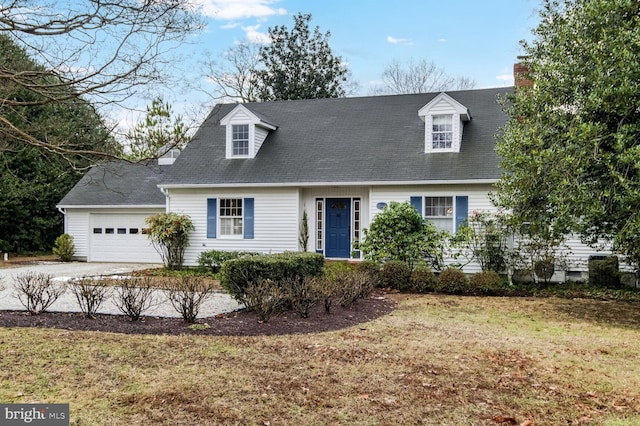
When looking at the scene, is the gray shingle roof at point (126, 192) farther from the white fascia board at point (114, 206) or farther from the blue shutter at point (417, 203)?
the blue shutter at point (417, 203)

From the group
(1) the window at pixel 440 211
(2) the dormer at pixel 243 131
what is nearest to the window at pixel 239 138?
(2) the dormer at pixel 243 131

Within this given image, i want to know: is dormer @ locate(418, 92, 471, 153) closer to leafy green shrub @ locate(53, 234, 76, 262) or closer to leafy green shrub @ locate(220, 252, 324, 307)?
leafy green shrub @ locate(220, 252, 324, 307)

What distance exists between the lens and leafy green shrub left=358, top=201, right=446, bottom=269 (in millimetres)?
14977

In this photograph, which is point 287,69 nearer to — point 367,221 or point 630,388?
point 367,221

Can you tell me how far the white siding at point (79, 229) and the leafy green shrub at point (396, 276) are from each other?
47.4 feet

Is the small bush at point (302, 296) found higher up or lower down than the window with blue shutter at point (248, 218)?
lower down

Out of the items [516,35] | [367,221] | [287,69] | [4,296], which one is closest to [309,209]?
[367,221]

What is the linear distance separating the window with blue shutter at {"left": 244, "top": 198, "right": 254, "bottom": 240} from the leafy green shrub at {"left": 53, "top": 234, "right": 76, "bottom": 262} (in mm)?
9241

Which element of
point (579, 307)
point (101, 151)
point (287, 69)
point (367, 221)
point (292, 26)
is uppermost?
point (292, 26)

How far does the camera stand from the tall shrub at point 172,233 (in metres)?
18.0

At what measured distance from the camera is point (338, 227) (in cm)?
1805

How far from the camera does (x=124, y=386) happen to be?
5.35 meters

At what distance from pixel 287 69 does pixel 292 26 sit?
2.67m

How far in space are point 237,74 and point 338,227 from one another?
19350 mm
